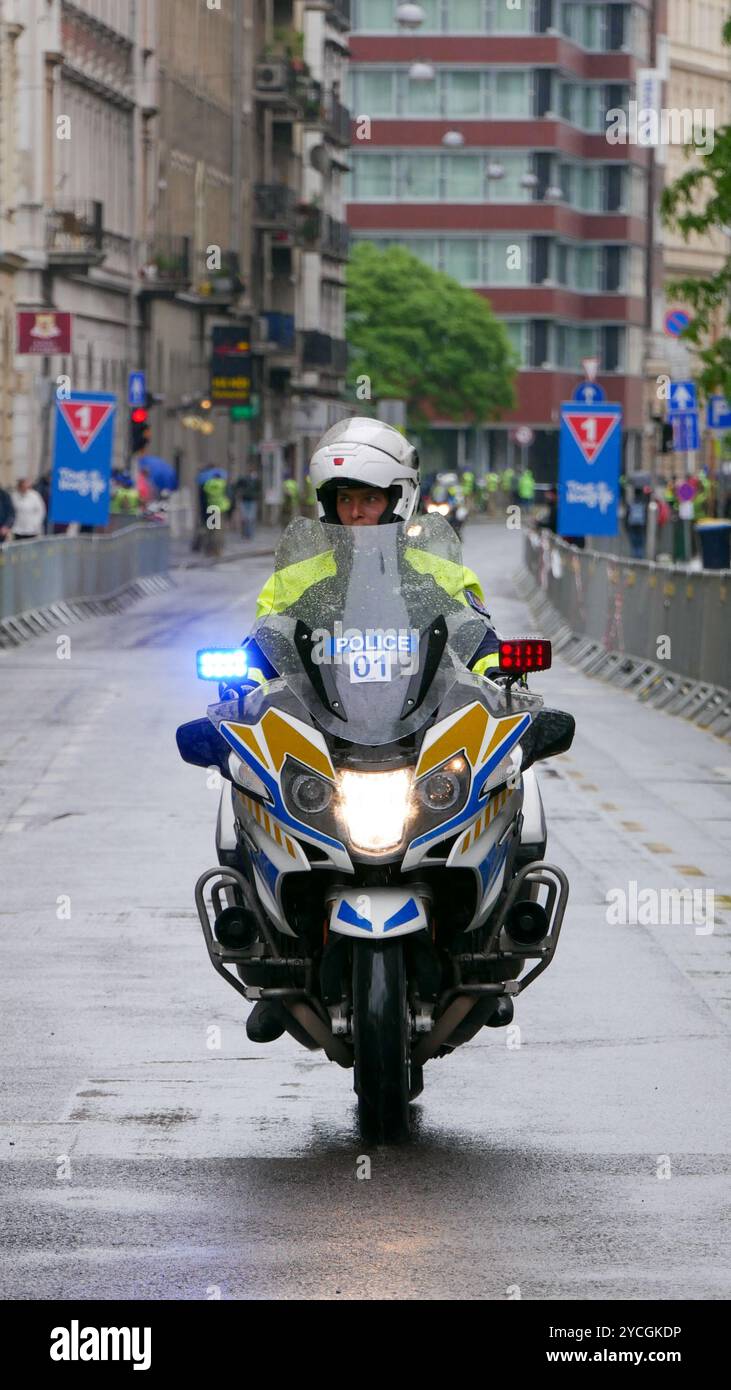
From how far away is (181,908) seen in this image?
489 inches

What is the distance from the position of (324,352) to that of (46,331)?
207 ft

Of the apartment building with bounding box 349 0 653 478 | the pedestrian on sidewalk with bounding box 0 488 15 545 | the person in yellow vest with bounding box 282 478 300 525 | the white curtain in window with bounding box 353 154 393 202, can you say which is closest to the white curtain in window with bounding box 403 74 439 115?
the apartment building with bounding box 349 0 653 478

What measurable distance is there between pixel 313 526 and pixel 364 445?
0.23 m

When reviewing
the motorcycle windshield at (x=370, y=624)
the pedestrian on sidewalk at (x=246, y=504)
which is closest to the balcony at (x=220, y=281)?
the pedestrian on sidewalk at (x=246, y=504)

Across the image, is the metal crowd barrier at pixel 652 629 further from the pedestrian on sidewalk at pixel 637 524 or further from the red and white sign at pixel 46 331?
the pedestrian on sidewalk at pixel 637 524

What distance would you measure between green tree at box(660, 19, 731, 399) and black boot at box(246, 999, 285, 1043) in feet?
72.1

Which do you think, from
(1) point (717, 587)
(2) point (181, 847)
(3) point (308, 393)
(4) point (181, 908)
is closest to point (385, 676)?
(4) point (181, 908)

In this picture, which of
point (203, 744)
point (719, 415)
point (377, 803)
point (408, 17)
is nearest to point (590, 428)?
point (719, 415)

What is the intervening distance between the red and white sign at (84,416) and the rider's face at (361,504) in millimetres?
31053

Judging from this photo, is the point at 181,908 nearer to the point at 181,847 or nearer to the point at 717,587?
the point at 181,847

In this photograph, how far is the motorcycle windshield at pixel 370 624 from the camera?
7.54 m

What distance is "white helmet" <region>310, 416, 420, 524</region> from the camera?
790 cm

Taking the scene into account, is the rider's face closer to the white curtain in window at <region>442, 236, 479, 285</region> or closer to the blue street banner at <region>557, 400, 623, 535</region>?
the blue street banner at <region>557, 400, 623, 535</region>

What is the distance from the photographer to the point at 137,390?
2474 inches
